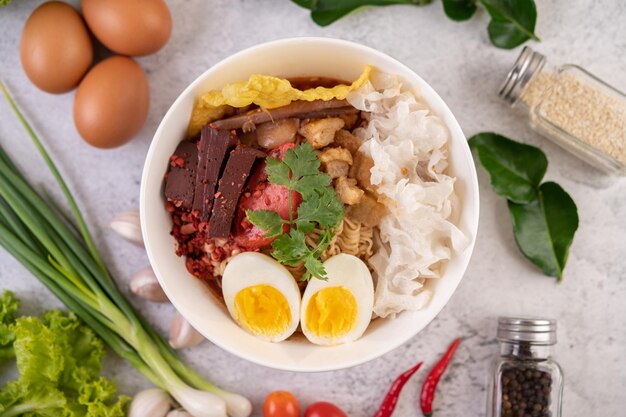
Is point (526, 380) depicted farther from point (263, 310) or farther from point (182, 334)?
point (182, 334)

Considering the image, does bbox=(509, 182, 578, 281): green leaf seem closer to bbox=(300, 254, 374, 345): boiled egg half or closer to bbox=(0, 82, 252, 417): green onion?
bbox=(300, 254, 374, 345): boiled egg half

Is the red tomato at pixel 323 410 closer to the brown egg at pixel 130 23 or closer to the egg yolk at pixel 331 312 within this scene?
the egg yolk at pixel 331 312

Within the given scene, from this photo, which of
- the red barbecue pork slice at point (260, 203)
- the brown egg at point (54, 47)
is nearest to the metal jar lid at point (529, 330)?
the red barbecue pork slice at point (260, 203)

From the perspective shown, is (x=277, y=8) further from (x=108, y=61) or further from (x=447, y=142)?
(x=447, y=142)

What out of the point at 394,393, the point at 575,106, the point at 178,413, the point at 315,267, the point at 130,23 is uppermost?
the point at 130,23

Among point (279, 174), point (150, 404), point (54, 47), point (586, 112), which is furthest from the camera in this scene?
point (150, 404)

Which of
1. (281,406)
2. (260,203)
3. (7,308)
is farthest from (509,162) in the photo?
(7,308)

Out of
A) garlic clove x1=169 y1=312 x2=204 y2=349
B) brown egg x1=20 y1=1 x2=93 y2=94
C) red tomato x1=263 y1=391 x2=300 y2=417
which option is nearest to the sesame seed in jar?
red tomato x1=263 y1=391 x2=300 y2=417
